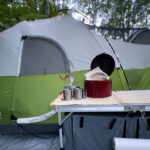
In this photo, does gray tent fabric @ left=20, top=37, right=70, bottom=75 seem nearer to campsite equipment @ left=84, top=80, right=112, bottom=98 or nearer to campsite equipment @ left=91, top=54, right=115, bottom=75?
campsite equipment @ left=91, top=54, right=115, bottom=75

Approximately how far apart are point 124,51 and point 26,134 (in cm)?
214

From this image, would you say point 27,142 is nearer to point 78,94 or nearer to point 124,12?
point 78,94

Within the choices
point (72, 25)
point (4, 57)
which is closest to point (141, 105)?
point (72, 25)

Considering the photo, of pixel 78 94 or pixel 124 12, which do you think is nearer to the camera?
pixel 78 94

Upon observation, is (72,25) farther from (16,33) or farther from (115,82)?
(115,82)

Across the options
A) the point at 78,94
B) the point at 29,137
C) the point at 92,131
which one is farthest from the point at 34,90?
the point at 92,131

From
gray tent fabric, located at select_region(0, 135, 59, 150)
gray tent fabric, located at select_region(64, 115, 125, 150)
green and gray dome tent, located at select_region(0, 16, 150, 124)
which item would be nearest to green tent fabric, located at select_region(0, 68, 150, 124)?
green and gray dome tent, located at select_region(0, 16, 150, 124)

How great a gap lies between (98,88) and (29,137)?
1.44 m

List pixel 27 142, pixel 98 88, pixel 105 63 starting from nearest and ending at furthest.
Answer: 1. pixel 98 88
2. pixel 105 63
3. pixel 27 142

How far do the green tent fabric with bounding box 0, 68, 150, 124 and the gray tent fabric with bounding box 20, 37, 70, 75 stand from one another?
0.33 ft

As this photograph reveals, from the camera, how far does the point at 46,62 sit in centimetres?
163

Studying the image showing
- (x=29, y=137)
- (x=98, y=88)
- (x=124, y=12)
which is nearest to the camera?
(x=98, y=88)

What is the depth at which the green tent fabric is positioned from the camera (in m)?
1.52

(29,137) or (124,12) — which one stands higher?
(124,12)
